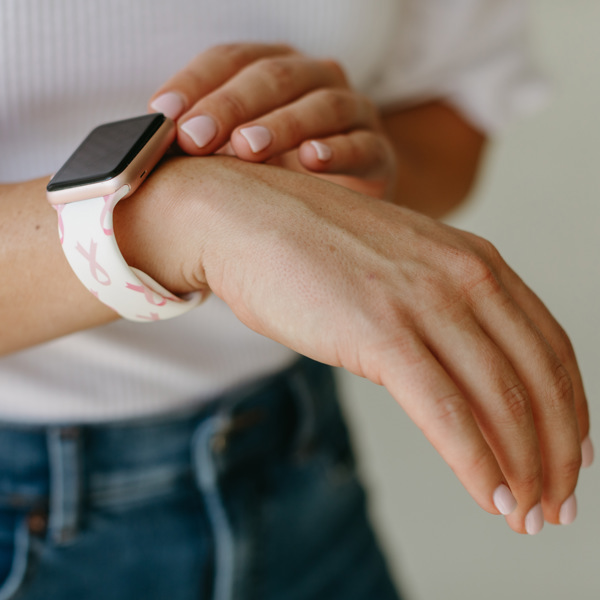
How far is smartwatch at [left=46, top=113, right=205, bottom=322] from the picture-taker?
1.32 ft

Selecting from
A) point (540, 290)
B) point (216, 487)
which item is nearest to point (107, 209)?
point (216, 487)

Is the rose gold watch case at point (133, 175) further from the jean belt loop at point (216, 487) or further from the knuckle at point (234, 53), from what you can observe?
the jean belt loop at point (216, 487)

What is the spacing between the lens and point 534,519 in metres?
0.42

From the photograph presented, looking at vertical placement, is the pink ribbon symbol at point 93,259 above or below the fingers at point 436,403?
above

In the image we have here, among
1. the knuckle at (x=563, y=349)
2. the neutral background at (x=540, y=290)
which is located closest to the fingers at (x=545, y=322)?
the knuckle at (x=563, y=349)

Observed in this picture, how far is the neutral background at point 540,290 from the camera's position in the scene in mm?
1495

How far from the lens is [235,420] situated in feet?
2.44

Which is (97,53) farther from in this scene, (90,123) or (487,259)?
(487,259)

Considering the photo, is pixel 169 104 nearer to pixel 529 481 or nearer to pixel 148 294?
pixel 148 294

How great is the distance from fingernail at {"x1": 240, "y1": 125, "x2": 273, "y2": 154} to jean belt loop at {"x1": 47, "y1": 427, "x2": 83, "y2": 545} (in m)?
0.39

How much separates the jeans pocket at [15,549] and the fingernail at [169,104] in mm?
456

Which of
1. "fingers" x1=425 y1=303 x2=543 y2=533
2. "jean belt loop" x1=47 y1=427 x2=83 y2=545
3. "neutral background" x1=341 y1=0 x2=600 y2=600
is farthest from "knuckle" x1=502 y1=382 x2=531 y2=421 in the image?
"neutral background" x1=341 y1=0 x2=600 y2=600

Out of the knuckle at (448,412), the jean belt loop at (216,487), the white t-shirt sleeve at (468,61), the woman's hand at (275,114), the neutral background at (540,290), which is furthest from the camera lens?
the neutral background at (540,290)

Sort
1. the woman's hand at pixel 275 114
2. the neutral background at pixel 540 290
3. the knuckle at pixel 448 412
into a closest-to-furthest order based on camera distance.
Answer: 1. the knuckle at pixel 448 412
2. the woman's hand at pixel 275 114
3. the neutral background at pixel 540 290
